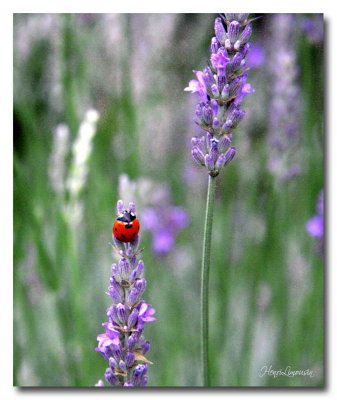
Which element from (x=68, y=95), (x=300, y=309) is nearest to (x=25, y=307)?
(x=68, y=95)

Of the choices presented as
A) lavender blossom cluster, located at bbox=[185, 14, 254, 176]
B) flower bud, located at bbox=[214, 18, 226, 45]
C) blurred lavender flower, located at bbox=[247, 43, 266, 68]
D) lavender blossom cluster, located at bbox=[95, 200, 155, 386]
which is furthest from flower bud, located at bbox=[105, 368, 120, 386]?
blurred lavender flower, located at bbox=[247, 43, 266, 68]

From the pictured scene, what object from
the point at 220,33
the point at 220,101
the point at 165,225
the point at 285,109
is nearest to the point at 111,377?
the point at 220,101

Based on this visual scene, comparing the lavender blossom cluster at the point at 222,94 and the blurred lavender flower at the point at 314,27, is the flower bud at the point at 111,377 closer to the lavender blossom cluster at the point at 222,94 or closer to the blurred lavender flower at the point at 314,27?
the lavender blossom cluster at the point at 222,94

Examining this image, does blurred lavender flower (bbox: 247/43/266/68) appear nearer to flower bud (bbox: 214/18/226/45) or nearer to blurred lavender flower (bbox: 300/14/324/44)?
blurred lavender flower (bbox: 300/14/324/44)

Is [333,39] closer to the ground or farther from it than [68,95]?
farther from it

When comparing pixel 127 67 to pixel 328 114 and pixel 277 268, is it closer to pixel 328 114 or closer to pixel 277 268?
pixel 328 114

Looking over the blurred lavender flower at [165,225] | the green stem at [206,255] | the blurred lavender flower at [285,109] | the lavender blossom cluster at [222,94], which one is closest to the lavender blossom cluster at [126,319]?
the green stem at [206,255]
